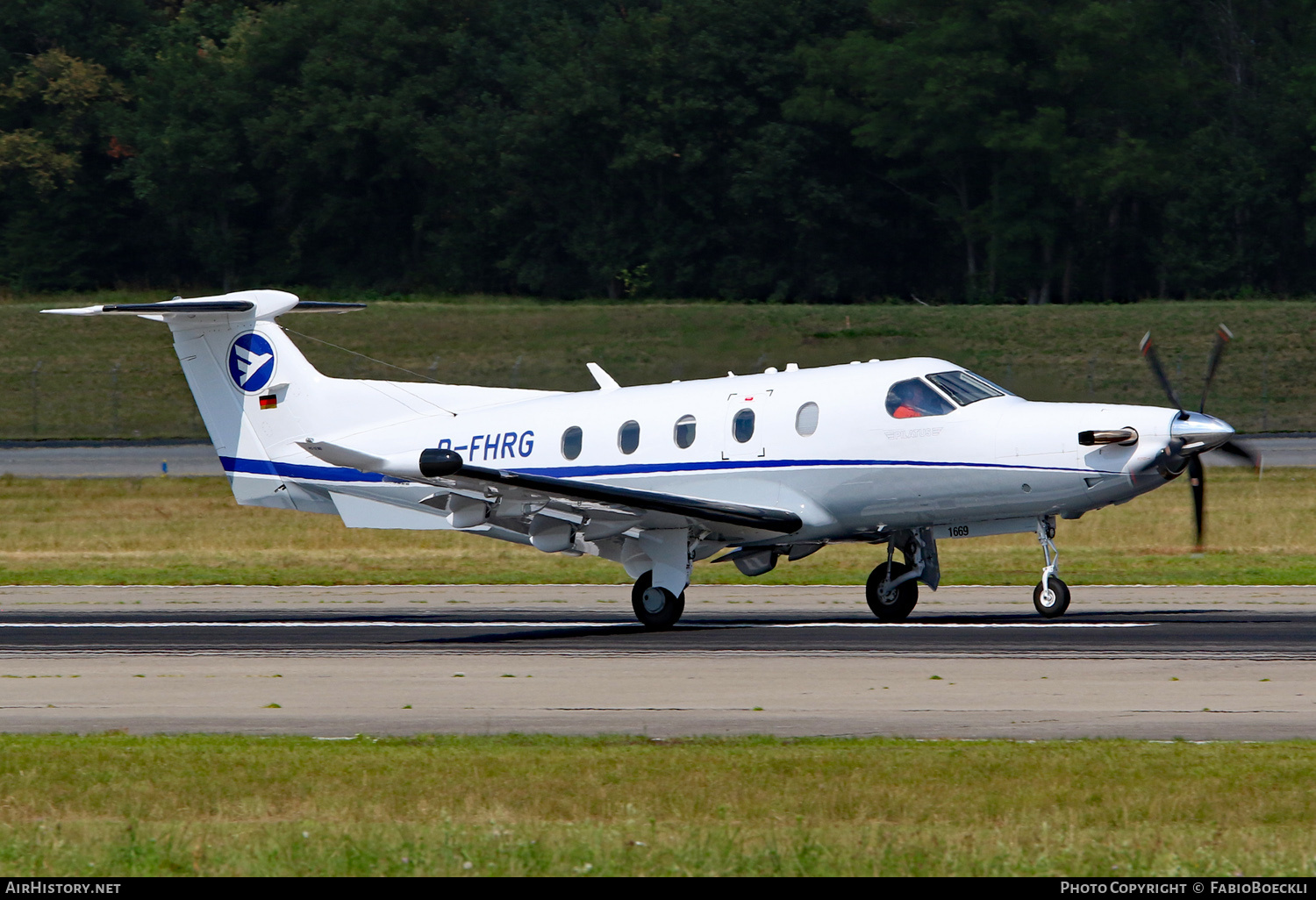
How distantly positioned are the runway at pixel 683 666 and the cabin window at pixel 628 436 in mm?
2422

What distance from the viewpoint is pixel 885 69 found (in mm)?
78625

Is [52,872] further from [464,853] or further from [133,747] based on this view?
[133,747]

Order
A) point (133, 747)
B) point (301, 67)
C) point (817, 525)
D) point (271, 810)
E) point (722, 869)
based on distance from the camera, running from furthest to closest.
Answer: point (301, 67), point (817, 525), point (133, 747), point (271, 810), point (722, 869)

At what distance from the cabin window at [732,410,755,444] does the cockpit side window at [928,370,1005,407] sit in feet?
7.79

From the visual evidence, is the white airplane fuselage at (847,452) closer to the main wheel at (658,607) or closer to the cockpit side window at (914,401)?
the cockpit side window at (914,401)

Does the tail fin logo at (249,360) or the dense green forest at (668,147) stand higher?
the dense green forest at (668,147)

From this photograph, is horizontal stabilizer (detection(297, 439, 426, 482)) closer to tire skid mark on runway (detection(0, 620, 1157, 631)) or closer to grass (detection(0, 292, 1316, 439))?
tire skid mark on runway (detection(0, 620, 1157, 631))

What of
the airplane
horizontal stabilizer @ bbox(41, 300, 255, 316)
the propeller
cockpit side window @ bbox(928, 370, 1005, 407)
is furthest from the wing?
horizontal stabilizer @ bbox(41, 300, 255, 316)

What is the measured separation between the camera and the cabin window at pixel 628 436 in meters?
21.0

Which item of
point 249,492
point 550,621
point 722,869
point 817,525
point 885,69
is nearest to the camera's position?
point 722,869

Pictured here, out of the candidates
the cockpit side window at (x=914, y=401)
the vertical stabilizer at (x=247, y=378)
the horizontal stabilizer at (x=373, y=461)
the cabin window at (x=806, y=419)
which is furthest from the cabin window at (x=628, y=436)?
the vertical stabilizer at (x=247, y=378)

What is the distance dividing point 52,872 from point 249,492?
51.6 feet

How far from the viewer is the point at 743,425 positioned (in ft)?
66.5

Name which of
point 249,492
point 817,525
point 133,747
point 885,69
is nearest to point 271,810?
point 133,747
